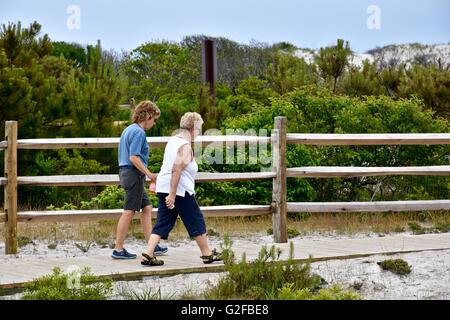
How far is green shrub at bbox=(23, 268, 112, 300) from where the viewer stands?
6918 mm

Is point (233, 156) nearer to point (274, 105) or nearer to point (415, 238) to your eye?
point (274, 105)

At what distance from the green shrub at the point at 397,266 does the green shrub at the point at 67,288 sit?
255 cm

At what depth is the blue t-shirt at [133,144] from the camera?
327 inches

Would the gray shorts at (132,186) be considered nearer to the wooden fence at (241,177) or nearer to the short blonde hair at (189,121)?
the short blonde hair at (189,121)

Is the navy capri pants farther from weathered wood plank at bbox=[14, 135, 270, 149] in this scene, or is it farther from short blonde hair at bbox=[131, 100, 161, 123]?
weathered wood plank at bbox=[14, 135, 270, 149]

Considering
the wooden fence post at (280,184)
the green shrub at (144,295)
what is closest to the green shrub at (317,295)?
the green shrub at (144,295)

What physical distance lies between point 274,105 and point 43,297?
8.16 m

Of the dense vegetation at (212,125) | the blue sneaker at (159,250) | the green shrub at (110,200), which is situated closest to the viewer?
the blue sneaker at (159,250)

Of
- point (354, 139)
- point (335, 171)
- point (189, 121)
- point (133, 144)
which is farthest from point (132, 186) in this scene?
point (354, 139)

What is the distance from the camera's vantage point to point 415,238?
401 inches

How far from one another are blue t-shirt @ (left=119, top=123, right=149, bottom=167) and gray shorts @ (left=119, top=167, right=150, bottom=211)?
0.09 meters

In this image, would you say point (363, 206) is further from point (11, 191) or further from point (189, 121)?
point (11, 191)

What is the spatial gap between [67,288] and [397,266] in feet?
9.84
